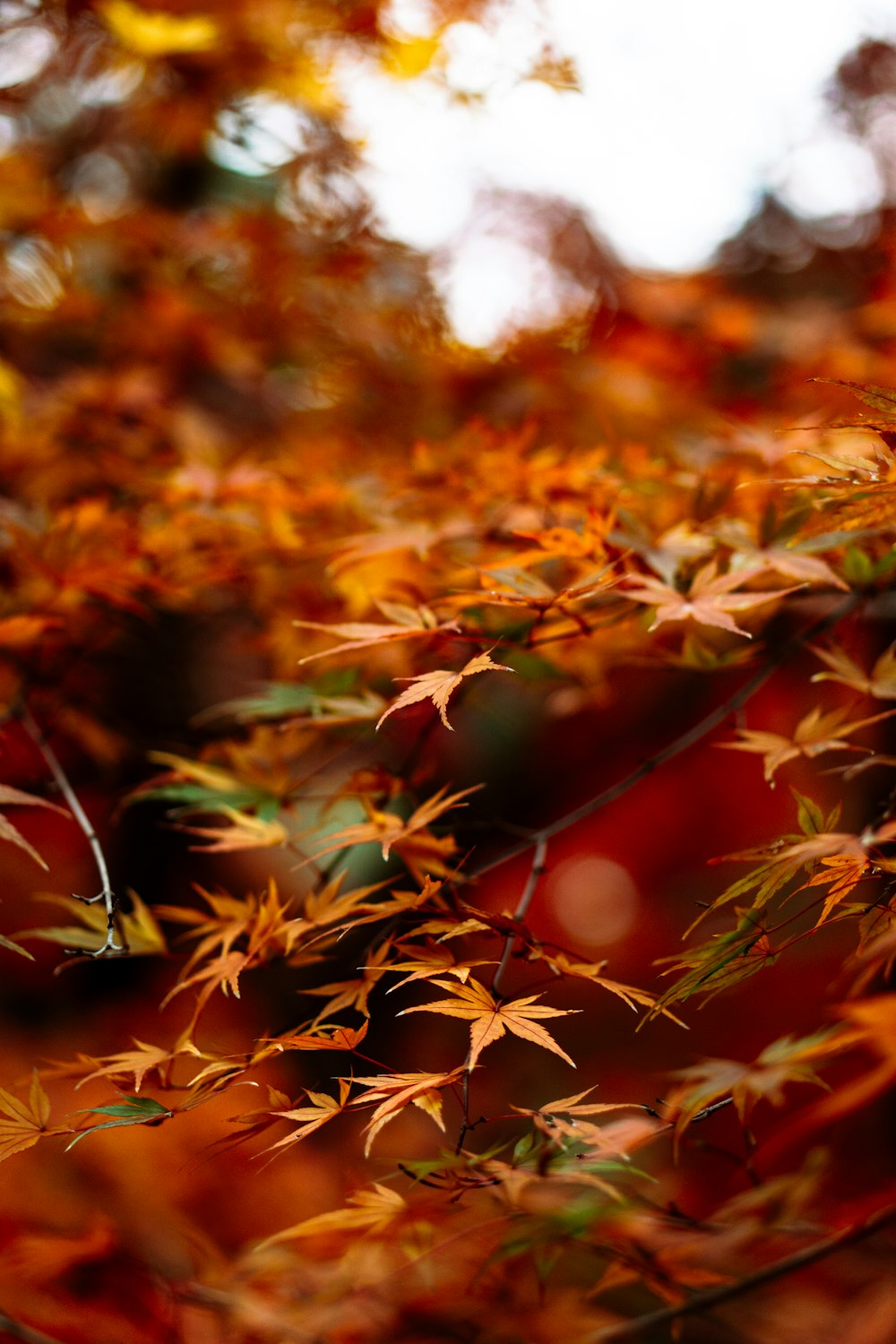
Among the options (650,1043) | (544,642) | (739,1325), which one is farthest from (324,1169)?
(650,1043)

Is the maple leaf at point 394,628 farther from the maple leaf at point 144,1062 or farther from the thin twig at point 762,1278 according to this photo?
the thin twig at point 762,1278

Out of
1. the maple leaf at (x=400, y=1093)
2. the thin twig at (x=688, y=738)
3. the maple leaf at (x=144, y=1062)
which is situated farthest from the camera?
the thin twig at (x=688, y=738)

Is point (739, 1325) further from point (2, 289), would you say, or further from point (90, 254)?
point (90, 254)

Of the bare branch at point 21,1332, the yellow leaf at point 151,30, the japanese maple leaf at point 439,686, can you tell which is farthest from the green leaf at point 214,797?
the yellow leaf at point 151,30

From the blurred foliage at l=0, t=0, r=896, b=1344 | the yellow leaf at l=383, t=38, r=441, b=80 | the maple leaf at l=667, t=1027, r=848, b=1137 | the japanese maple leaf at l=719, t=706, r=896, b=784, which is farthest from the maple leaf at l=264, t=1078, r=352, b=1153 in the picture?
the yellow leaf at l=383, t=38, r=441, b=80

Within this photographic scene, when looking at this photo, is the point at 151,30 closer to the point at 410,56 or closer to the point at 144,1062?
the point at 410,56

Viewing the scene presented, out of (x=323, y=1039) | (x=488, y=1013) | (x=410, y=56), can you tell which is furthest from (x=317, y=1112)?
(x=410, y=56)
